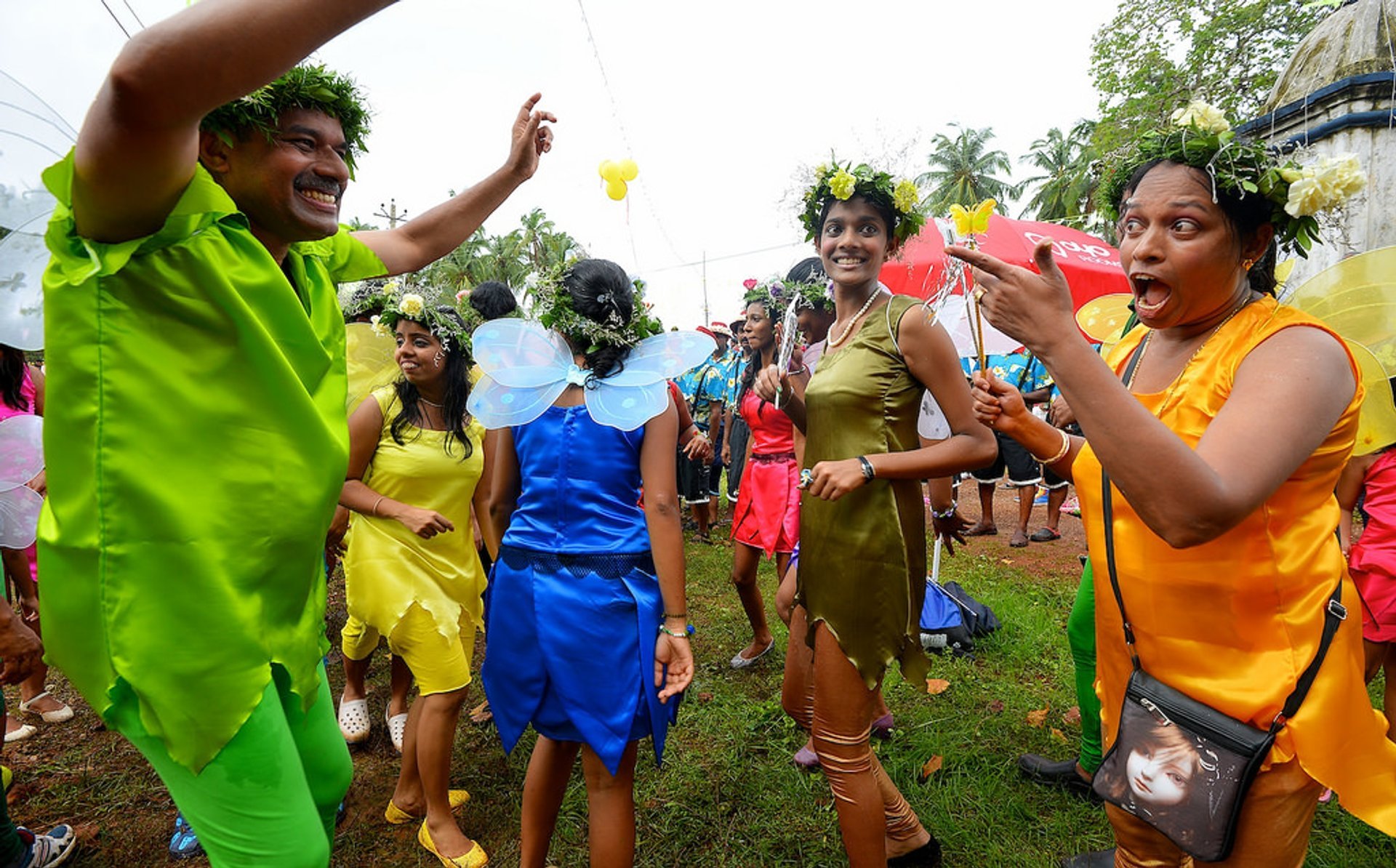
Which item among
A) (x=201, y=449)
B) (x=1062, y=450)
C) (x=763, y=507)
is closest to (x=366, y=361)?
(x=763, y=507)

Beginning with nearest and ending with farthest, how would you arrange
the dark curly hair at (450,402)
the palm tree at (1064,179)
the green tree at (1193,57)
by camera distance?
1. the dark curly hair at (450,402)
2. the green tree at (1193,57)
3. the palm tree at (1064,179)

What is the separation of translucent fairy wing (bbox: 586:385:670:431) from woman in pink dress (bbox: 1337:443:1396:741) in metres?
2.62

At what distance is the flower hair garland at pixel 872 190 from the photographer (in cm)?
263

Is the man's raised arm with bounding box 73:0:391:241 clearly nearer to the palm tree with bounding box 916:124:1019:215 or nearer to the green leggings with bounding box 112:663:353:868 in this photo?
the green leggings with bounding box 112:663:353:868

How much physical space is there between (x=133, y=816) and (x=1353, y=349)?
4768 mm

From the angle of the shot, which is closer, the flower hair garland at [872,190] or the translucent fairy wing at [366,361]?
the flower hair garland at [872,190]

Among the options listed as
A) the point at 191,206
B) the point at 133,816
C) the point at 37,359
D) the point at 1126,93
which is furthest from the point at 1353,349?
the point at 1126,93

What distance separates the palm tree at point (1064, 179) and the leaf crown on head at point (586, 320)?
17.6 metres

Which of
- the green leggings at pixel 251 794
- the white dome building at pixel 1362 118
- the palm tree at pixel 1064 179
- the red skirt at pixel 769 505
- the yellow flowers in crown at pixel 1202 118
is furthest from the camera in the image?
the palm tree at pixel 1064 179

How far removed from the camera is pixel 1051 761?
313cm

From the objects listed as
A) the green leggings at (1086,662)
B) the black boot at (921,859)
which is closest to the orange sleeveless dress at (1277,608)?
the green leggings at (1086,662)

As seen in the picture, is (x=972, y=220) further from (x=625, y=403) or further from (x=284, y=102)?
(x=284, y=102)

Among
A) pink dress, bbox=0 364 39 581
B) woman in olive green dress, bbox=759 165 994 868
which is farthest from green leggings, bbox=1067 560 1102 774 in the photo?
pink dress, bbox=0 364 39 581

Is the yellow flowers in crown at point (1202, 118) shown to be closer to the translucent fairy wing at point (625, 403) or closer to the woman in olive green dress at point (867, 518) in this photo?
the woman in olive green dress at point (867, 518)
